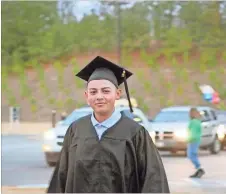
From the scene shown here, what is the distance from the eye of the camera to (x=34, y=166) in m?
14.7

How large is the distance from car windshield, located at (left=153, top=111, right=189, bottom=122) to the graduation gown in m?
13.7

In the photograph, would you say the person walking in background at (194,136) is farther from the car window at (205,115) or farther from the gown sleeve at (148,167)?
the gown sleeve at (148,167)

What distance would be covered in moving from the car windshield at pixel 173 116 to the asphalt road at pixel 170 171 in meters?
0.91

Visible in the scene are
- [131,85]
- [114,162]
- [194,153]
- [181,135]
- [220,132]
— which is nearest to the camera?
[114,162]

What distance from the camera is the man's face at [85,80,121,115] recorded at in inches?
154

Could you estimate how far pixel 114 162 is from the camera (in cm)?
383

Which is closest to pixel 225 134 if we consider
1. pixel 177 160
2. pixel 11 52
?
pixel 177 160

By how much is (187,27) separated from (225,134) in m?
11.1

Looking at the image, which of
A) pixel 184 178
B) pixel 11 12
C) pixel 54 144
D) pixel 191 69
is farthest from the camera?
pixel 191 69

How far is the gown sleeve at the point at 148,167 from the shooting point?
3857mm

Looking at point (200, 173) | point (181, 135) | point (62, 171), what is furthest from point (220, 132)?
point (62, 171)

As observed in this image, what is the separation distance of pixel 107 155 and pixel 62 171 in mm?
318

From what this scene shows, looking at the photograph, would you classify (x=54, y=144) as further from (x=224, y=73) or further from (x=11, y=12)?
(x=224, y=73)

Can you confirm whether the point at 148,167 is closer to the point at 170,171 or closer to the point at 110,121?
the point at 110,121
